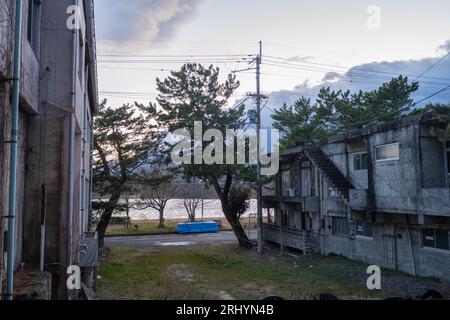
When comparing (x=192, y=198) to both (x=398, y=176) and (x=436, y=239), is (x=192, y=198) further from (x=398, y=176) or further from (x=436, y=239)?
(x=436, y=239)

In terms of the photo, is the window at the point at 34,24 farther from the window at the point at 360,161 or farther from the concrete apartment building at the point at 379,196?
the window at the point at 360,161

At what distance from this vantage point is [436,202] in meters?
12.8

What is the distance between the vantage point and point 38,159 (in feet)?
23.8

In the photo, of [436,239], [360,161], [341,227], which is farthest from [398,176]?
[341,227]

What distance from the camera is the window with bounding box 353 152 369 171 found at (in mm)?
18094

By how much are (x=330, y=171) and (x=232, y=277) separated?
25.1 feet

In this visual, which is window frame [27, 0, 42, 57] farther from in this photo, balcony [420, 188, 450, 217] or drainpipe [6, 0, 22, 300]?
balcony [420, 188, 450, 217]

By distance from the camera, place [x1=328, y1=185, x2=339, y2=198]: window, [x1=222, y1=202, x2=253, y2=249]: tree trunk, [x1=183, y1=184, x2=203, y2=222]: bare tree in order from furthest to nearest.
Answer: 1. [x1=183, y1=184, x2=203, y2=222]: bare tree
2. [x1=222, y1=202, x2=253, y2=249]: tree trunk
3. [x1=328, y1=185, x2=339, y2=198]: window

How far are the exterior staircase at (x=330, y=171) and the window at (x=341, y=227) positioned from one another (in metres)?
1.95

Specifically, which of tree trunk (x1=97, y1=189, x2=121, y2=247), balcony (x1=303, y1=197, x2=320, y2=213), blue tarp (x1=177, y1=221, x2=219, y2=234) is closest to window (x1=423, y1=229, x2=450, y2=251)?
balcony (x1=303, y1=197, x2=320, y2=213)

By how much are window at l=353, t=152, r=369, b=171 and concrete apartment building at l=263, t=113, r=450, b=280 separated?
0.05 metres

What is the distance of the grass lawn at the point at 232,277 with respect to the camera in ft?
42.9
